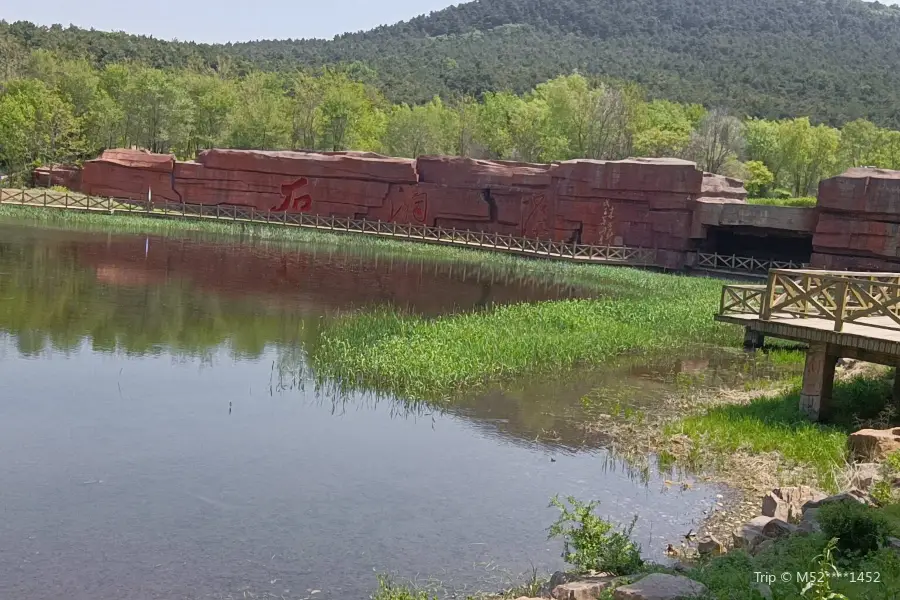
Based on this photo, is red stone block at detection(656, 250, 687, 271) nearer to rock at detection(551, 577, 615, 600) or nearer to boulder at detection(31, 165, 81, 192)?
boulder at detection(31, 165, 81, 192)

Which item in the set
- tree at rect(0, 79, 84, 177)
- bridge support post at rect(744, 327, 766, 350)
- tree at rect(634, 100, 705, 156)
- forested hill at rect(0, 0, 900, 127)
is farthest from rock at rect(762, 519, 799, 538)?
forested hill at rect(0, 0, 900, 127)

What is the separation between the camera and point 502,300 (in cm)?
2750

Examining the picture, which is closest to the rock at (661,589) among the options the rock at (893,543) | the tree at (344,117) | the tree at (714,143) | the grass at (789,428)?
the rock at (893,543)

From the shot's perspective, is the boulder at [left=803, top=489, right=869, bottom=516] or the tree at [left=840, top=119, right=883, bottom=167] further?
the tree at [left=840, top=119, right=883, bottom=167]

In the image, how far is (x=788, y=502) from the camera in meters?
9.80

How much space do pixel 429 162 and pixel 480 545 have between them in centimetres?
3773

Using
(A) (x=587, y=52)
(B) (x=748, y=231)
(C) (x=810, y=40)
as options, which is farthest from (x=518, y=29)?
(B) (x=748, y=231)

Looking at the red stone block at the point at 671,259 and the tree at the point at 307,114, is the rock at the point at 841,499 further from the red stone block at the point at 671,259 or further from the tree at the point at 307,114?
the tree at the point at 307,114

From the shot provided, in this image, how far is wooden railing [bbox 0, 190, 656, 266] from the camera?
40.5 metres

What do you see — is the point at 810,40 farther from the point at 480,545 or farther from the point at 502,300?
the point at 480,545

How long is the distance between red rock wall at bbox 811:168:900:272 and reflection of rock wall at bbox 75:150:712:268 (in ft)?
17.9

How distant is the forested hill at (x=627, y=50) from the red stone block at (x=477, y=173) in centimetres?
4706

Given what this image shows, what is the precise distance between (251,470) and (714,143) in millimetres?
56448

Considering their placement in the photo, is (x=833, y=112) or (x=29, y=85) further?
(x=833, y=112)
